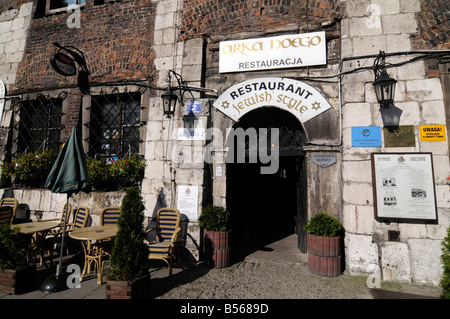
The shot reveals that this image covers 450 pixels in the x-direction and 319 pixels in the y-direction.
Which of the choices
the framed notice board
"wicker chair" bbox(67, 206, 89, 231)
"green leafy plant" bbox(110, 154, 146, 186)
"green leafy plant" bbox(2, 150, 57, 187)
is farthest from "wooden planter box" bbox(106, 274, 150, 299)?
"green leafy plant" bbox(2, 150, 57, 187)

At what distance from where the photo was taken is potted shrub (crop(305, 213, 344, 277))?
4496mm

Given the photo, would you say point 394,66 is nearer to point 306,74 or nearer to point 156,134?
point 306,74

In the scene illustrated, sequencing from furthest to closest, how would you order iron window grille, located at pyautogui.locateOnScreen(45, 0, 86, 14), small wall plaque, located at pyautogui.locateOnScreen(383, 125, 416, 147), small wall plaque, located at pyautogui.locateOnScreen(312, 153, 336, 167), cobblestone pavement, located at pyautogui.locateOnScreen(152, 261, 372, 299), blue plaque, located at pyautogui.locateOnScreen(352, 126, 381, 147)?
iron window grille, located at pyautogui.locateOnScreen(45, 0, 86, 14) < small wall plaque, located at pyautogui.locateOnScreen(312, 153, 336, 167) < blue plaque, located at pyautogui.locateOnScreen(352, 126, 381, 147) < small wall plaque, located at pyautogui.locateOnScreen(383, 125, 416, 147) < cobblestone pavement, located at pyautogui.locateOnScreen(152, 261, 372, 299)

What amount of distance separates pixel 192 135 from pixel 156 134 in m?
0.92

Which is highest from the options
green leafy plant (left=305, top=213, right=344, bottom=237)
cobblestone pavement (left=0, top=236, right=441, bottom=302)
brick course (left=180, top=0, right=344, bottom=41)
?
brick course (left=180, top=0, right=344, bottom=41)

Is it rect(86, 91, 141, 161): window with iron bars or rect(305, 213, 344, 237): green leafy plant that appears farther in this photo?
rect(86, 91, 141, 161): window with iron bars

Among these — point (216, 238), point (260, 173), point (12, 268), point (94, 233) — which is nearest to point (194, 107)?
point (260, 173)

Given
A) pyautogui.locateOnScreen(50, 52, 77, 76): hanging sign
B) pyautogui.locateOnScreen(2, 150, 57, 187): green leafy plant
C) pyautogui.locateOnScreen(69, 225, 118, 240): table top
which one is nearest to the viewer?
pyautogui.locateOnScreen(69, 225, 118, 240): table top

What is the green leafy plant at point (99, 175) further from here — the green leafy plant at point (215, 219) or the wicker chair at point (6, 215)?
the green leafy plant at point (215, 219)

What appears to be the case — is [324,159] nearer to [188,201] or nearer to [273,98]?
[273,98]

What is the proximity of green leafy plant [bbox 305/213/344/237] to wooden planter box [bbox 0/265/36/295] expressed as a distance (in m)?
4.63

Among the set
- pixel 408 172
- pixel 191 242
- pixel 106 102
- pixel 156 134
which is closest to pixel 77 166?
pixel 156 134

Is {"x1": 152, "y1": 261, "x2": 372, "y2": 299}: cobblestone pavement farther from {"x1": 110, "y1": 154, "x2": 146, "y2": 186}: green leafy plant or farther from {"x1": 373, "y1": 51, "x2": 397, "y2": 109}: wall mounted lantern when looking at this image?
{"x1": 373, "y1": 51, "x2": 397, "y2": 109}: wall mounted lantern

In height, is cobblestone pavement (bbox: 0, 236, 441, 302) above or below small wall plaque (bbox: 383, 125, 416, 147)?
below
